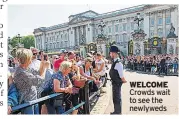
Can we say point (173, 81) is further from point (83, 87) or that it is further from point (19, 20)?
point (19, 20)

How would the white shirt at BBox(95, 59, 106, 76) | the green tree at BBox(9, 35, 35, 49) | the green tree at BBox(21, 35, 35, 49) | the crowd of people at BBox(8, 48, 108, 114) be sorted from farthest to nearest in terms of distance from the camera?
the white shirt at BBox(95, 59, 106, 76) < the green tree at BBox(21, 35, 35, 49) < the green tree at BBox(9, 35, 35, 49) < the crowd of people at BBox(8, 48, 108, 114)

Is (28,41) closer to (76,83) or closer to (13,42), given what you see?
(13,42)

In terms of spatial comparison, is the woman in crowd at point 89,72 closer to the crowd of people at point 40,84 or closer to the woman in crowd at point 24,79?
the crowd of people at point 40,84

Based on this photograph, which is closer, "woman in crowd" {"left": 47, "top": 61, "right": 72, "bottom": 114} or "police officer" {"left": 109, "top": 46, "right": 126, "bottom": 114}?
"woman in crowd" {"left": 47, "top": 61, "right": 72, "bottom": 114}

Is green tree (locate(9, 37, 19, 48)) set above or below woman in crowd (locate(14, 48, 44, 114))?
above

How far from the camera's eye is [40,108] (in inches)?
97.3

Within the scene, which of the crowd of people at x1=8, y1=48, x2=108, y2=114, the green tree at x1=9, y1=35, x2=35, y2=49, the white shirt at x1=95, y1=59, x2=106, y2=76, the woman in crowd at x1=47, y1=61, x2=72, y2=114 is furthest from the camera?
the white shirt at x1=95, y1=59, x2=106, y2=76

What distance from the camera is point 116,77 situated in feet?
10.2

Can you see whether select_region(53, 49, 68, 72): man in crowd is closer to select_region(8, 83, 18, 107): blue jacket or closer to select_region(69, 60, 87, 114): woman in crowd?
select_region(69, 60, 87, 114): woman in crowd

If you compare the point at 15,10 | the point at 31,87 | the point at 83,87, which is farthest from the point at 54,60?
the point at 31,87

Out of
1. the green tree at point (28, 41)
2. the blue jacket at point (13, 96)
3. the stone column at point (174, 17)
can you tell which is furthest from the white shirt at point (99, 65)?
the blue jacket at point (13, 96)

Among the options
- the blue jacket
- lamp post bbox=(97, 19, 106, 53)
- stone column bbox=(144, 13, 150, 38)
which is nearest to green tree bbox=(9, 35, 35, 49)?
lamp post bbox=(97, 19, 106, 53)

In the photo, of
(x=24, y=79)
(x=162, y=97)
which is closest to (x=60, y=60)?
(x=24, y=79)

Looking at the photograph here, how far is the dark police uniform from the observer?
10.1 ft
